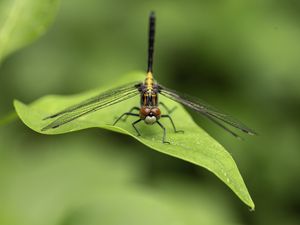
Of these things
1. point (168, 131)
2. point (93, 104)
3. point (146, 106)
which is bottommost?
point (168, 131)

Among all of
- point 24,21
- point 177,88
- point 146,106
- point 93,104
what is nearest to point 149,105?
point 146,106

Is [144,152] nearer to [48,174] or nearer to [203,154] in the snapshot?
[48,174]

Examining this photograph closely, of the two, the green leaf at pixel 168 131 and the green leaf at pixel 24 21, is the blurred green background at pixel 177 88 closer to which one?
the green leaf at pixel 168 131

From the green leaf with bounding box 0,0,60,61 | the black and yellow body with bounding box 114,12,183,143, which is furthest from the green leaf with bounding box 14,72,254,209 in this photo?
the green leaf with bounding box 0,0,60,61

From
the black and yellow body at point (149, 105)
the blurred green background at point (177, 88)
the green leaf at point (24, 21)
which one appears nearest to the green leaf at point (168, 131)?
the black and yellow body at point (149, 105)

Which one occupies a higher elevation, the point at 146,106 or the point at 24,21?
the point at 24,21

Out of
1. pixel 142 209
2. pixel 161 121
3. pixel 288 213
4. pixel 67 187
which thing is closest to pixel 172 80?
pixel 288 213

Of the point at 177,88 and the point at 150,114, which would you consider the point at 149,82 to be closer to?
the point at 150,114
